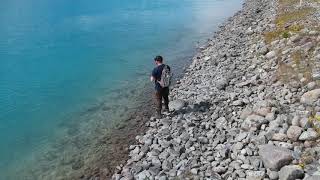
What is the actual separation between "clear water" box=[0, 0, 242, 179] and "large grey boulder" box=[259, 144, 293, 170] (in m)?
10.7

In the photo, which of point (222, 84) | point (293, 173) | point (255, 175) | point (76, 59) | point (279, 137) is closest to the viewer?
point (293, 173)

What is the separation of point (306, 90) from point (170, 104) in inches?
286

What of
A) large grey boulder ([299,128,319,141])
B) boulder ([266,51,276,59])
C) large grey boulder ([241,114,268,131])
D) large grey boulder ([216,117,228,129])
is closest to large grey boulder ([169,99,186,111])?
large grey boulder ([216,117,228,129])

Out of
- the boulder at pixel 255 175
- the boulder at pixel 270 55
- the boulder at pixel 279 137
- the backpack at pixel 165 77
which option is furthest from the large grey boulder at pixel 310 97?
the boulder at pixel 270 55

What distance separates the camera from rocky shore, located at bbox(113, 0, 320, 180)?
42.6ft

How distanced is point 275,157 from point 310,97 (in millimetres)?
5113

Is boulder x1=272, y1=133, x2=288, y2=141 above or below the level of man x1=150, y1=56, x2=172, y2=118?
below

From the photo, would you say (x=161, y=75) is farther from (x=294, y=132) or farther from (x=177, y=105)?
(x=294, y=132)

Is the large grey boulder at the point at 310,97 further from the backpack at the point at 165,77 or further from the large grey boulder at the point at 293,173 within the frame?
the backpack at the point at 165,77

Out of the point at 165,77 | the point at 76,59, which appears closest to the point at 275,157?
the point at 165,77

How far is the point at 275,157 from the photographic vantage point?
12383 millimetres

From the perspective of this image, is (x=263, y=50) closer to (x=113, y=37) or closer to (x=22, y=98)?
(x=22, y=98)

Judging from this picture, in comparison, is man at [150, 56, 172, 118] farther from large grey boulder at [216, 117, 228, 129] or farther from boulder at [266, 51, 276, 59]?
boulder at [266, 51, 276, 59]

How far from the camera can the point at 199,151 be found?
50.9 ft
